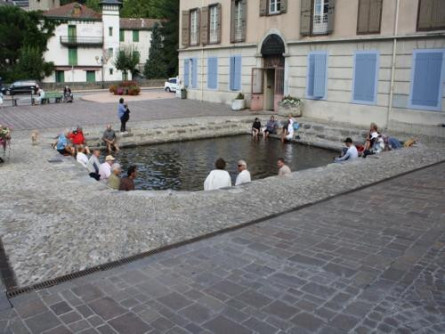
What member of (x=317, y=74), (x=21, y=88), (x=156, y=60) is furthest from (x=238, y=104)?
(x=156, y=60)

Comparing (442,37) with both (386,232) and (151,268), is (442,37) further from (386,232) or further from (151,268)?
(151,268)

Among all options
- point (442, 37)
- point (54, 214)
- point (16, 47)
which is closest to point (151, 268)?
point (54, 214)

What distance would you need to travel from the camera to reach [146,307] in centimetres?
460

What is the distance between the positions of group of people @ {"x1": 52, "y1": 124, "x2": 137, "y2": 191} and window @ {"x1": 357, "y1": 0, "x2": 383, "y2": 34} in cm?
1094

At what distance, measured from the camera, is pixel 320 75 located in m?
21.3

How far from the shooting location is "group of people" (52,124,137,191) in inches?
397

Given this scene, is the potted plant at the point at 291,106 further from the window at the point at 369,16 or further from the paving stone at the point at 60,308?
the paving stone at the point at 60,308

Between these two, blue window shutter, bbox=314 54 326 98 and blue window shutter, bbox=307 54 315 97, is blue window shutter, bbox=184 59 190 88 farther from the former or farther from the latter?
blue window shutter, bbox=314 54 326 98

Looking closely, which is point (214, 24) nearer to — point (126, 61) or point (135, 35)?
point (126, 61)

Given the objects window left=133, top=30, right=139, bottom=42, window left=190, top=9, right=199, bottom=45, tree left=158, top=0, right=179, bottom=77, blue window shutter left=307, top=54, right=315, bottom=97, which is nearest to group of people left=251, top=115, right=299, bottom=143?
blue window shutter left=307, top=54, right=315, bottom=97

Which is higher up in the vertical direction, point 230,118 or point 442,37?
point 442,37

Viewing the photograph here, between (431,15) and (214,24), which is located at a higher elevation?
(214,24)

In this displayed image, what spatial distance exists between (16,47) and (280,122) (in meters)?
35.2

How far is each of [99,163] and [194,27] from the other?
20691mm
